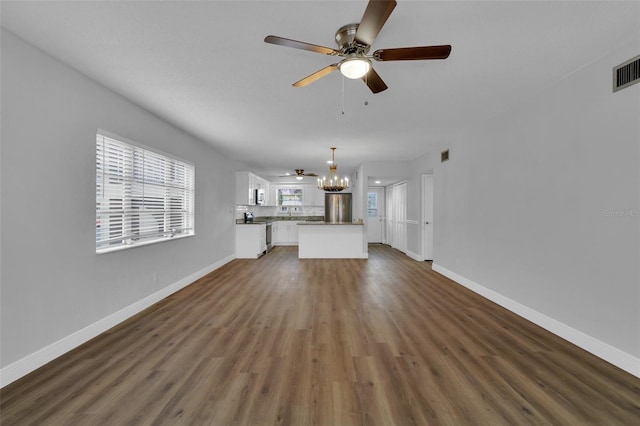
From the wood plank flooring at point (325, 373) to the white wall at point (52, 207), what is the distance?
34 cm

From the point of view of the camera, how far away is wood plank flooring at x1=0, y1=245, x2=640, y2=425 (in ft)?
5.20

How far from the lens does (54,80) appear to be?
2191mm

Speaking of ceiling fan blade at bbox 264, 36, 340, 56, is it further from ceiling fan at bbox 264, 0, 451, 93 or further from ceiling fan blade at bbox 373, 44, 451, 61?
ceiling fan blade at bbox 373, 44, 451, 61

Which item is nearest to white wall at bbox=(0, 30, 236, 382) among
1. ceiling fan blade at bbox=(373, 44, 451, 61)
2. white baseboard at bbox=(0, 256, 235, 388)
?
white baseboard at bbox=(0, 256, 235, 388)

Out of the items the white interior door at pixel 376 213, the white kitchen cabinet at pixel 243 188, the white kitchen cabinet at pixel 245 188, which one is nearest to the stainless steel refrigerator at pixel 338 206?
the white interior door at pixel 376 213

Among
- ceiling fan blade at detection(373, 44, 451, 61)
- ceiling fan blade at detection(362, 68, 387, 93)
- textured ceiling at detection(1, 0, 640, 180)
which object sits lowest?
ceiling fan blade at detection(373, 44, 451, 61)

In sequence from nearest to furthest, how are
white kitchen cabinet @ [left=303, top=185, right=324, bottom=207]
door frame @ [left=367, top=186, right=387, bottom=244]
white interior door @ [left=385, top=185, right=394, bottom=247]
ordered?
white interior door @ [left=385, top=185, right=394, bottom=247], door frame @ [left=367, top=186, right=387, bottom=244], white kitchen cabinet @ [left=303, top=185, right=324, bottom=207]

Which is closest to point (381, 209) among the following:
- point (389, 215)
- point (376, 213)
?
point (376, 213)

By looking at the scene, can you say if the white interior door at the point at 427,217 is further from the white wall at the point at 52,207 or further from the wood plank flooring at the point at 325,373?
the white wall at the point at 52,207

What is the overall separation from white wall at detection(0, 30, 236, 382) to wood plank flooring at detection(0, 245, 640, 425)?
0.34 metres

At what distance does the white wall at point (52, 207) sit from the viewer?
1882 mm

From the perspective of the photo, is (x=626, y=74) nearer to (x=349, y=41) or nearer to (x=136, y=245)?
(x=349, y=41)

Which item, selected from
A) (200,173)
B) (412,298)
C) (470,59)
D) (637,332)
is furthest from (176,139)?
(637,332)

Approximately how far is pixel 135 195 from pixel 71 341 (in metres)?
1.59
